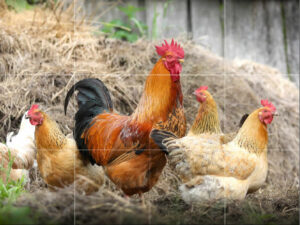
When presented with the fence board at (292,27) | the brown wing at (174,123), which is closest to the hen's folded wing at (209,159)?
the brown wing at (174,123)

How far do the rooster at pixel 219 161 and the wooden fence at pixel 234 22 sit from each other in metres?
2.20

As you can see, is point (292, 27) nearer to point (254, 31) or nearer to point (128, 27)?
point (254, 31)

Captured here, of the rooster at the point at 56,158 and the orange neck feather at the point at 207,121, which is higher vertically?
the orange neck feather at the point at 207,121

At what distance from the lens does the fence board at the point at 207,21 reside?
15.8 feet

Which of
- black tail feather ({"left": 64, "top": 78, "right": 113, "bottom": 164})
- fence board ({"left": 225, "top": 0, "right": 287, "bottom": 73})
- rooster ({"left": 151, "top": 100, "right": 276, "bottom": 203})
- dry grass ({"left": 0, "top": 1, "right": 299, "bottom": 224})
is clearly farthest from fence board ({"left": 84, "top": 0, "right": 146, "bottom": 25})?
rooster ({"left": 151, "top": 100, "right": 276, "bottom": 203})

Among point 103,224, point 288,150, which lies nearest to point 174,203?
point 103,224

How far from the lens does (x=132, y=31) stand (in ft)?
15.7

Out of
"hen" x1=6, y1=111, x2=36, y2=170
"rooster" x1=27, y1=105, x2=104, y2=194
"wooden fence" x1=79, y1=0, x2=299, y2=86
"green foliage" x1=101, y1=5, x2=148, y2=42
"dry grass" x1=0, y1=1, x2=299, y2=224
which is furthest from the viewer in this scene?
"wooden fence" x1=79, y1=0, x2=299, y2=86

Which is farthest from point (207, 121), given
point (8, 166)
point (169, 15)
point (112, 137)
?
point (169, 15)

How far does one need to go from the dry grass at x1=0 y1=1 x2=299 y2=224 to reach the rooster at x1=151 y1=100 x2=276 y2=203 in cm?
27

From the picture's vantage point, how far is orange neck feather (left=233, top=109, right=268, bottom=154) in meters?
2.68

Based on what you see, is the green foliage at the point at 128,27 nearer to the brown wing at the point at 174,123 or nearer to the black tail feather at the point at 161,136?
the brown wing at the point at 174,123

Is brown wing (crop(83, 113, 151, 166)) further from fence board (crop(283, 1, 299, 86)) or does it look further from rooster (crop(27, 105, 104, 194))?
fence board (crop(283, 1, 299, 86))

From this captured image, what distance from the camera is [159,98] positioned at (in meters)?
2.76
